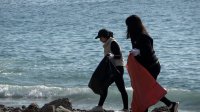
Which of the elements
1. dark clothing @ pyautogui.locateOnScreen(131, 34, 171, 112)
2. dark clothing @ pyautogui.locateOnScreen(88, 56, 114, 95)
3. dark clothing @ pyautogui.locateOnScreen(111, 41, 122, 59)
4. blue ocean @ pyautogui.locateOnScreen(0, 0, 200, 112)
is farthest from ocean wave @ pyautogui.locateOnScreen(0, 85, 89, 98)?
dark clothing @ pyautogui.locateOnScreen(131, 34, 171, 112)

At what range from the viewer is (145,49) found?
32.2 feet

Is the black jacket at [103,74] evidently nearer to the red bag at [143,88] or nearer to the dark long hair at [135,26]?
the red bag at [143,88]

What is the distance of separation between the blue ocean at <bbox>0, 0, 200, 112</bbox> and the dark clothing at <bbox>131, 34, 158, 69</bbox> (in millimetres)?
5838

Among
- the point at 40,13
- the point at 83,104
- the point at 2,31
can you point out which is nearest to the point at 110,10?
the point at 40,13

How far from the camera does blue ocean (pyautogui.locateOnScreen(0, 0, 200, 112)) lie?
17844 millimetres

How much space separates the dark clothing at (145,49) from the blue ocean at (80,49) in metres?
5.84

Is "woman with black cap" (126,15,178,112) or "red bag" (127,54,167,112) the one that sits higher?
"woman with black cap" (126,15,178,112)

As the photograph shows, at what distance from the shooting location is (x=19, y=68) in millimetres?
22891

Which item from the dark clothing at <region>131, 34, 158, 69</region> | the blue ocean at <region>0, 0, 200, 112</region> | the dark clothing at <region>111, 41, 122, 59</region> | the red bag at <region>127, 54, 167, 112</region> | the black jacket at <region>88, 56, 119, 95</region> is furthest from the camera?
the blue ocean at <region>0, 0, 200, 112</region>

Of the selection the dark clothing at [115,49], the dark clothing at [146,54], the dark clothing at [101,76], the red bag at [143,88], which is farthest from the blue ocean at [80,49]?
the dark clothing at [146,54]

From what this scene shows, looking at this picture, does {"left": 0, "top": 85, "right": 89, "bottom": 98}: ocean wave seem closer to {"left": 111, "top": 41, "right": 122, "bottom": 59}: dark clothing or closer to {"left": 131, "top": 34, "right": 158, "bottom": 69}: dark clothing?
{"left": 111, "top": 41, "right": 122, "bottom": 59}: dark clothing

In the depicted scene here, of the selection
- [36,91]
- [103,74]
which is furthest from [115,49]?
[36,91]

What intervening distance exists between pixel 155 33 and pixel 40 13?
1923 cm

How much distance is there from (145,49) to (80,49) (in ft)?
59.6
